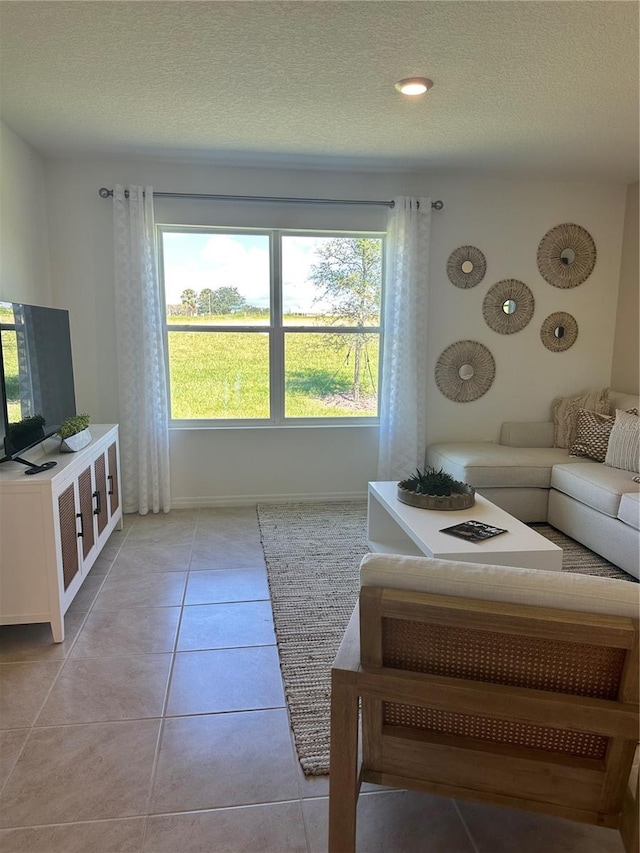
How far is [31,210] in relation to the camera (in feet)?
11.5

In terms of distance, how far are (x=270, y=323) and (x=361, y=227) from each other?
100cm

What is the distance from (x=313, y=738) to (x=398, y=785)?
0.56 m

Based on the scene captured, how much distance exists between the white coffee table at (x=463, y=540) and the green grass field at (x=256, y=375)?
48.5 inches

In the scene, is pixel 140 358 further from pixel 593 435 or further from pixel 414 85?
pixel 593 435

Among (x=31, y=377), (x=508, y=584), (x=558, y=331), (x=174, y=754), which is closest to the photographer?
(x=508, y=584)

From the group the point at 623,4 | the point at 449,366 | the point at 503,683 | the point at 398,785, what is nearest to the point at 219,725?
the point at 398,785

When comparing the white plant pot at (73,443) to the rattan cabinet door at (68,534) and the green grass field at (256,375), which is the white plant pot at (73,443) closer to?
the rattan cabinet door at (68,534)

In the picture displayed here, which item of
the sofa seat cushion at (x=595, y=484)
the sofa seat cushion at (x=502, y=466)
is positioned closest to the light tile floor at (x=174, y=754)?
the sofa seat cushion at (x=502, y=466)

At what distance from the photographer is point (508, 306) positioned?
170 inches

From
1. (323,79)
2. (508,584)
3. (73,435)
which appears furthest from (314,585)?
(323,79)

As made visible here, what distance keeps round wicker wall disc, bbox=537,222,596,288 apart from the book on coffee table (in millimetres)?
2652

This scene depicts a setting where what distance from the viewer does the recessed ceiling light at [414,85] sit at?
8.19 ft

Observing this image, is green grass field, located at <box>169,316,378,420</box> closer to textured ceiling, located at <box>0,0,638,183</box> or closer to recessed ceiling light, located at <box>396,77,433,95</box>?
textured ceiling, located at <box>0,0,638,183</box>

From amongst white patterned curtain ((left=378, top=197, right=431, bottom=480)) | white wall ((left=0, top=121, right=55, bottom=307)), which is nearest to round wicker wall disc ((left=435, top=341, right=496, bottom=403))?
white patterned curtain ((left=378, top=197, right=431, bottom=480))
